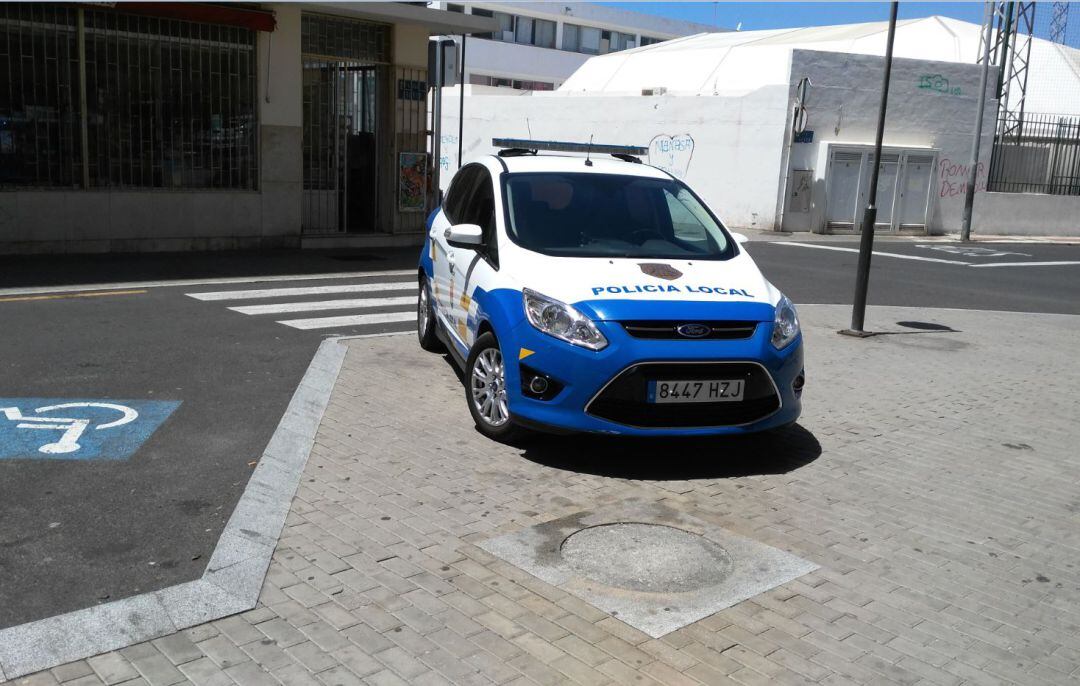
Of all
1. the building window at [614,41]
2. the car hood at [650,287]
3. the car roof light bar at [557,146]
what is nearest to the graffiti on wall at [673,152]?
the car roof light bar at [557,146]

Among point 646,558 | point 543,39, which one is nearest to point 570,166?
point 646,558

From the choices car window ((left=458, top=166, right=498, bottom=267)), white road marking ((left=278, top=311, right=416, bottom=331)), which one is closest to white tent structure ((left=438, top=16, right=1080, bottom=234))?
white road marking ((left=278, top=311, right=416, bottom=331))

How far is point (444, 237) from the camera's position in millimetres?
7418

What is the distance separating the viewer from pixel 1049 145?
99.3 feet

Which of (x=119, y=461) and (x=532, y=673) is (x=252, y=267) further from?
(x=532, y=673)

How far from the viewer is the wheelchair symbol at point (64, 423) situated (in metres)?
5.67

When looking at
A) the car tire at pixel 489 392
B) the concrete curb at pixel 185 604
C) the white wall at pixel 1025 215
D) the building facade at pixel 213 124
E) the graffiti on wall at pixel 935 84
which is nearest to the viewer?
the concrete curb at pixel 185 604

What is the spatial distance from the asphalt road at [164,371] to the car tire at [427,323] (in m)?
0.98

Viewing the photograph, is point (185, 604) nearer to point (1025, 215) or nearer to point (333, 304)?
point (333, 304)

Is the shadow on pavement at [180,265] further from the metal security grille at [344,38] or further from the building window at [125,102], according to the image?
the metal security grille at [344,38]

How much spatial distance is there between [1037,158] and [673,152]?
1147cm

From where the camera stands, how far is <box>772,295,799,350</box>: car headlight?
19.5 feet

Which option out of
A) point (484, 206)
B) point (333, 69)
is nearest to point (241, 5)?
point (333, 69)

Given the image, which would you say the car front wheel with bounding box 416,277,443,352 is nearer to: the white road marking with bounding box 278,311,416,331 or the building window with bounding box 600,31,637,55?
the white road marking with bounding box 278,311,416,331
